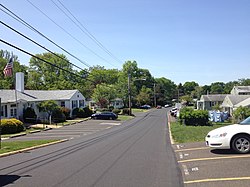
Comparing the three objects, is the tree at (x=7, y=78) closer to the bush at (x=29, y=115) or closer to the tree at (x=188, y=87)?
the bush at (x=29, y=115)

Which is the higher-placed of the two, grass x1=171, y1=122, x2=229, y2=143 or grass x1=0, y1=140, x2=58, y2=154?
grass x1=171, y1=122, x2=229, y2=143

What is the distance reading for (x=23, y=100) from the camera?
4122 cm

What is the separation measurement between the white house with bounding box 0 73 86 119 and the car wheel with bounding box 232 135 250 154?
99.7 feet

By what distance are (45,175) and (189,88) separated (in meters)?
167

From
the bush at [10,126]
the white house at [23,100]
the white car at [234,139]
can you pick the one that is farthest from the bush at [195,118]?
the white car at [234,139]

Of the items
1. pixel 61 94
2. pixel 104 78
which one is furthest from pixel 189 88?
pixel 61 94

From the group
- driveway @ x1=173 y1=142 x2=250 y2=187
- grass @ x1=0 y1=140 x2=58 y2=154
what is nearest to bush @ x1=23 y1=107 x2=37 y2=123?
grass @ x1=0 y1=140 x2=58 y2=154

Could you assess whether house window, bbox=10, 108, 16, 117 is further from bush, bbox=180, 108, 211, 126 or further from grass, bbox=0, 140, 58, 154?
grass, bbox=0, 140, 58, 154

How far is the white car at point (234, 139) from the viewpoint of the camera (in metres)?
11.5

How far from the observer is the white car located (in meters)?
11.5

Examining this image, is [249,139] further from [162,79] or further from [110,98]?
[162,79]

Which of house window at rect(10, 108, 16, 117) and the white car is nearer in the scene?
the white car

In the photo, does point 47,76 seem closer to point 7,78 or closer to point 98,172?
point 7,78

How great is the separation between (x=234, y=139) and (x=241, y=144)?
0.27 m
